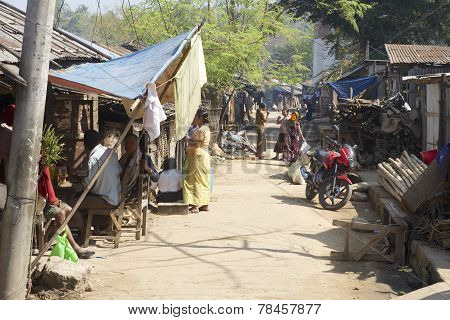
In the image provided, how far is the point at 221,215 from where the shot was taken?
36.6 feet

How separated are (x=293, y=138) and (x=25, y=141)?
49.4 ft

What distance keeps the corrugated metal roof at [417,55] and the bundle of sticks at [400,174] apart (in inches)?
308

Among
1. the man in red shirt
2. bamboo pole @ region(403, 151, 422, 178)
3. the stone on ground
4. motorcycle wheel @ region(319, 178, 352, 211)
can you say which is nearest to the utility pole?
the stone on ground

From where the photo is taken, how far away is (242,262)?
25.8 ft

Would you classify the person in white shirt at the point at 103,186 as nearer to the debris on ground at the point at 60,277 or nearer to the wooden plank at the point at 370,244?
the debris on ground at the point at 60,277

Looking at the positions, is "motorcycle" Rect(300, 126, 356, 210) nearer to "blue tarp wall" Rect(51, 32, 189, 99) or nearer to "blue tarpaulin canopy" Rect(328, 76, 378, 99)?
"blue tarp wall" Rect(51, 32, 189, 99)

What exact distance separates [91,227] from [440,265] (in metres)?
4.79

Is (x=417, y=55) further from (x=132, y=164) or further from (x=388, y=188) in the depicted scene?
(x=132, y=164)

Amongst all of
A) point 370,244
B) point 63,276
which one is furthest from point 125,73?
point 370,244

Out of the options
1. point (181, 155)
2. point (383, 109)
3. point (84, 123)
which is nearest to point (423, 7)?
point (383, 109)

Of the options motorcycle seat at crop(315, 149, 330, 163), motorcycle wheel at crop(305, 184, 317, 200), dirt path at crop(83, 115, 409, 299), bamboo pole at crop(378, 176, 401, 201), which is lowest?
dirt path at crop(83, 115, 409, 299)

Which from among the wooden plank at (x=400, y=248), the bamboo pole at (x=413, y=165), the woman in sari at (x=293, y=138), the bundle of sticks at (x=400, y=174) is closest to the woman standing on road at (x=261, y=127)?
the woman in sari at (x=293, y=138)

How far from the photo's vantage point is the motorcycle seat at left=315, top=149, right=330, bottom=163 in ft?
41.4

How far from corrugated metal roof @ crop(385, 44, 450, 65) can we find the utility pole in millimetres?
16067
